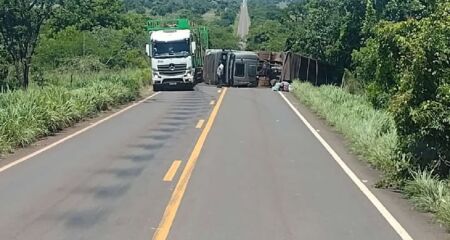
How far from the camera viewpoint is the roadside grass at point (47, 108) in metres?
16.2

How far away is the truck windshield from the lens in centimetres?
3941

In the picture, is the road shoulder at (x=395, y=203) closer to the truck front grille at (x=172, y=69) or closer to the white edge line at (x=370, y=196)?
the white edge line at (x=370, y=196)

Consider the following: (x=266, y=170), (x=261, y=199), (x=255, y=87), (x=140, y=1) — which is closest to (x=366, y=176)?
(x=266, y=170)

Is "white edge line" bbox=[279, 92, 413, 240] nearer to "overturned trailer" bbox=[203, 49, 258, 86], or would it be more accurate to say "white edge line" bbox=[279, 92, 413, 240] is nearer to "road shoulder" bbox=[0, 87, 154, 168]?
"road shoulder" bbox=[0, 87, 154, 168]

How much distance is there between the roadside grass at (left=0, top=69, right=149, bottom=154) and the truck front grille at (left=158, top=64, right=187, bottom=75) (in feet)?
30.4

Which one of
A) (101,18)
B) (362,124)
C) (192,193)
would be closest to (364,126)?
(362,124)

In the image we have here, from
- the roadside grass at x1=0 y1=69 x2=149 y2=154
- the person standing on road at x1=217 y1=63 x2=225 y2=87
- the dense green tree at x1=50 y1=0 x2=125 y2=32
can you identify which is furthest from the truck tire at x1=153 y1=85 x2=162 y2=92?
the dense green tree at x1=50 y1=0 x2=125 y2=32

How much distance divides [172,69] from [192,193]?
29630mm

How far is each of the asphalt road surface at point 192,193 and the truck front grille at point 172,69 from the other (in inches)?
822

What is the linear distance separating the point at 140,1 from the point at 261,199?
447 ft

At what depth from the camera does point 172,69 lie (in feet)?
131

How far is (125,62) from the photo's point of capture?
54406 mm

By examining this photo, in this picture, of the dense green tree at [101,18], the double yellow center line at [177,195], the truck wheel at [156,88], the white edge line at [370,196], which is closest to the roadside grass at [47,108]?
the double yellow center line at [177,195]

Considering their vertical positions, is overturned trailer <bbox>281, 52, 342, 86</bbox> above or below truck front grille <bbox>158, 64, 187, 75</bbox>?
below
